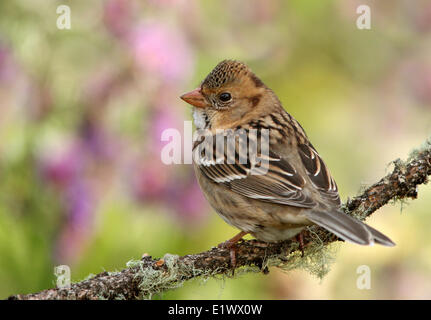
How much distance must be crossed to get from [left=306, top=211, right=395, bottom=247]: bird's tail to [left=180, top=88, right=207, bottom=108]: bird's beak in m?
1.10

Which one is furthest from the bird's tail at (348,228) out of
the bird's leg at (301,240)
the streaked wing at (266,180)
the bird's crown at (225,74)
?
the bird's crown at (225,74)

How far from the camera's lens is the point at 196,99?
144 inches

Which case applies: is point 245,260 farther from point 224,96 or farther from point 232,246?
point 224,96

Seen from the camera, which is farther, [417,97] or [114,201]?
[417,97]

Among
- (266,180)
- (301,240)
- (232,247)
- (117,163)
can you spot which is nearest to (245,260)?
(232,247)

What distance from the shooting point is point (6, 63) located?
383 centimetres

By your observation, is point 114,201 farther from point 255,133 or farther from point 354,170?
point 354,170

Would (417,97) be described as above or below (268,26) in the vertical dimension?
below

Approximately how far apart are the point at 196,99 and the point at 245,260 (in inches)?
42.9

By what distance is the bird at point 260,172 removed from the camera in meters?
2.91
